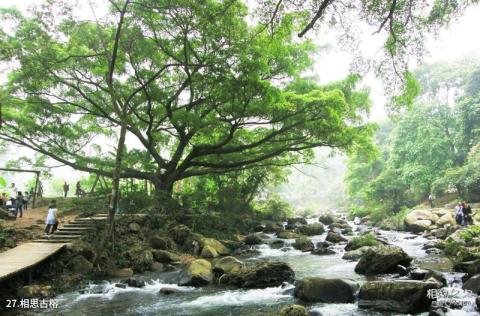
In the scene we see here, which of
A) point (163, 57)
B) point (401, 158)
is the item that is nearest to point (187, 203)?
point (163, 57)

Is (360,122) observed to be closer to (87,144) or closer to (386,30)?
(386,30)

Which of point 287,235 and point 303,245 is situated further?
point 287,235

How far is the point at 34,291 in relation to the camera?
9.35m

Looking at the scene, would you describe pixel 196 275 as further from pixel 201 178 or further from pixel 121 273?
pixel 201 178

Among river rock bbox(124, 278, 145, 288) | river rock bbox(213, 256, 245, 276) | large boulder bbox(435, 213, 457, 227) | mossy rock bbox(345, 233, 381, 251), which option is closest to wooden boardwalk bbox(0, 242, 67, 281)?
river rock bbox(124, 278, 145, 288)

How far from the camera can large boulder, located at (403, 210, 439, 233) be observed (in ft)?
69.0

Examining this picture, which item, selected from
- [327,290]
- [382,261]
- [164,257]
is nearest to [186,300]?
[327,290]

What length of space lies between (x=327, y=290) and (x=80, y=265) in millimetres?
7593

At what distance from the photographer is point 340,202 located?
6197cm

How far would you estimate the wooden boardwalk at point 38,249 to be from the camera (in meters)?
8.95

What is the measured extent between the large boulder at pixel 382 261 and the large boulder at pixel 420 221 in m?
11.1

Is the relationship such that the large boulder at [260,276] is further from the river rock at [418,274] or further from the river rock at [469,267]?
the river rock at [469,267]

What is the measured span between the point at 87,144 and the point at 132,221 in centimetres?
958

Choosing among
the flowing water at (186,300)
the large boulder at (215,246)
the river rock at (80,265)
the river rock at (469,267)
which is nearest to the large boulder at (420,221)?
the river rock at (469,267)
